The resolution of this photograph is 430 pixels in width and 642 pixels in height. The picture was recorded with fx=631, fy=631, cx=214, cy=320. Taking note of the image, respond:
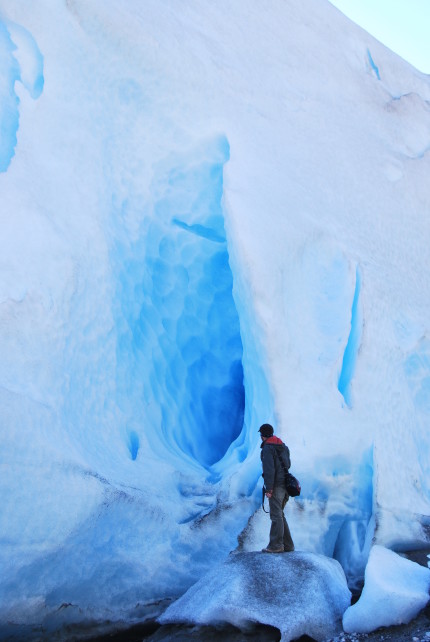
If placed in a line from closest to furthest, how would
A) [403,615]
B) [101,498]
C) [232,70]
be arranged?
[403,615]
[101,498]
[232,70]

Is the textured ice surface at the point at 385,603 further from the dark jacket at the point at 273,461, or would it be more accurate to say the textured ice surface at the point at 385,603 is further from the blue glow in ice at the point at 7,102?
the blue glow in ice at the point at 7,102

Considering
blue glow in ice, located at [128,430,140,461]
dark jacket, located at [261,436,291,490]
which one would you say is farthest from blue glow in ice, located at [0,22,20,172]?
dark jacket, located at [261,436,291,490]

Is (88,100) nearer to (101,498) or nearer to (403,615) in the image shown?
(101,498)

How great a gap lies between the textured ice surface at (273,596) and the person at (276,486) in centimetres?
14

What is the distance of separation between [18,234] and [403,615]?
3520 millimetres

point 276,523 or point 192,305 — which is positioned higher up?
point 276,523

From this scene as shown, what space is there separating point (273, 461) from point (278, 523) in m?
0.38

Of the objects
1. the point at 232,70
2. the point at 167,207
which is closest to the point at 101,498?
the point at 167,207

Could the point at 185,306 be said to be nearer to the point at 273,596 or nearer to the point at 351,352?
the point at 351,352

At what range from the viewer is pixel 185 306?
20.2 feet

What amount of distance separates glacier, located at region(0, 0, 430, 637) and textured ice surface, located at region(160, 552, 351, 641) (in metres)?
0.50

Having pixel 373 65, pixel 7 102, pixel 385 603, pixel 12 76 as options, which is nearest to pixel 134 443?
pixel 385 603

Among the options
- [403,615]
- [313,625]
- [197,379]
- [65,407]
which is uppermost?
[403,615]

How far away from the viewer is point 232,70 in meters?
6.75
